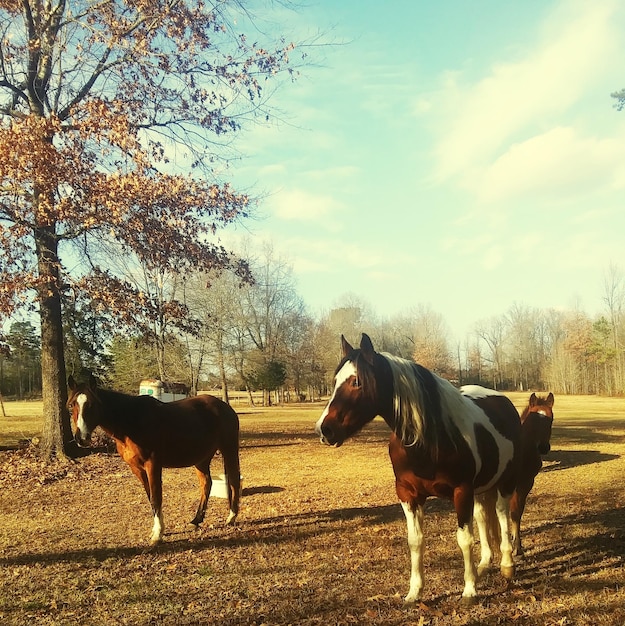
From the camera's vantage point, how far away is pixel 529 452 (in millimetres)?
5645

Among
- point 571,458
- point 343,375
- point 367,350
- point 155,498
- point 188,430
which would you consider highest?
point 367,350

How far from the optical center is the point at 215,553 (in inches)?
228

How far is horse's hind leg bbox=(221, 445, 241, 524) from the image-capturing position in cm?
706

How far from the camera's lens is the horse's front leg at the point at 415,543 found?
4.19 m

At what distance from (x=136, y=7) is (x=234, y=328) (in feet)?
90.3

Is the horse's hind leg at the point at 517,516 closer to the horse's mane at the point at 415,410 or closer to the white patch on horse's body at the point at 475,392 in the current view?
the white patch on horse's body at the point at 475,392

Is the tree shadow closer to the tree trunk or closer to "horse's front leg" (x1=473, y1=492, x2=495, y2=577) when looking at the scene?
"horse's front leg" (x1=473, y1=492, x2=495, y2=577)

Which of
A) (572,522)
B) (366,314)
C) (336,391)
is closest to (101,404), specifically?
(336,391)

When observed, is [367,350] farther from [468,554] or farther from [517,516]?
[517,516]

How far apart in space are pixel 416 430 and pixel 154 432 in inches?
142

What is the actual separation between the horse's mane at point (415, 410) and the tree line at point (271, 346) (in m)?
8.71

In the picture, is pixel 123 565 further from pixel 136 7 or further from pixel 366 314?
pixel 366 314

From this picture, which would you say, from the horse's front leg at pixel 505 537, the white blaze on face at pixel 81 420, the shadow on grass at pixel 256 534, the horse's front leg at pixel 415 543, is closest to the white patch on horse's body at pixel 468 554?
the horse's front leg at pixel 415 543

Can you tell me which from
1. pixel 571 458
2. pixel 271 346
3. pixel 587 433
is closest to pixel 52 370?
pixel 571 458
